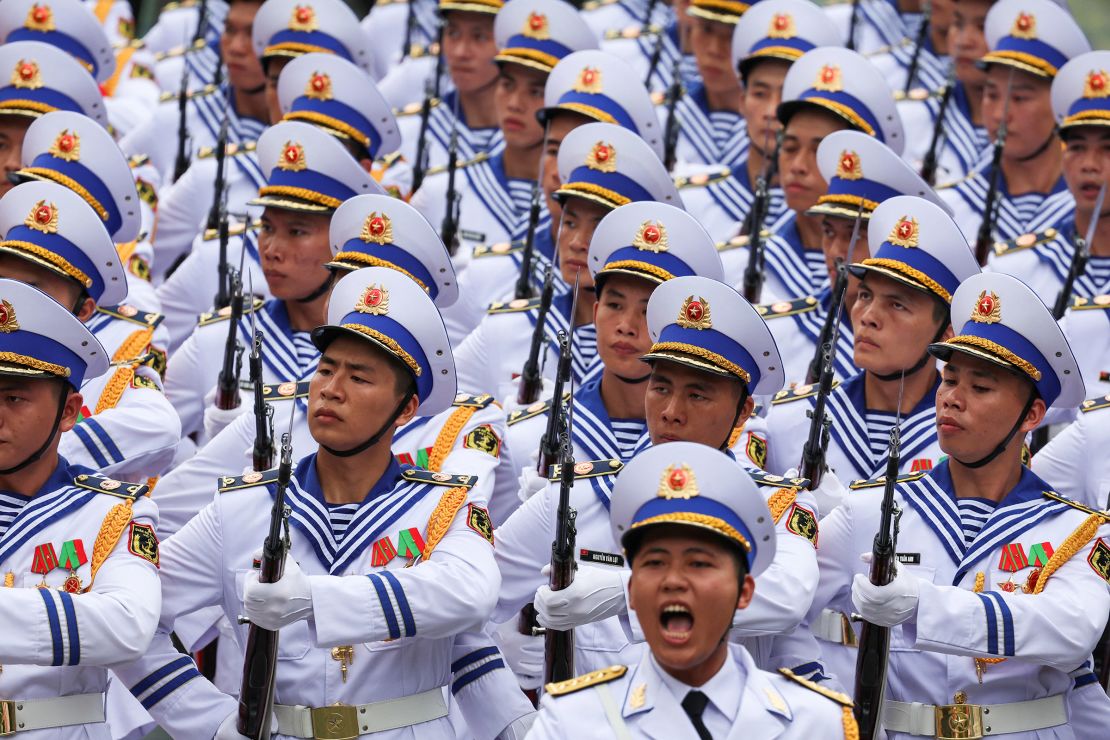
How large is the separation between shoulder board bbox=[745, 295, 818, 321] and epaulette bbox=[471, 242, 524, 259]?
1.80 meters

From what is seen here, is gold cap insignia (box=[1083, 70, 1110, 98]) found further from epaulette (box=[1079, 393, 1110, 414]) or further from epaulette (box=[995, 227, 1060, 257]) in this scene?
epaulette (box=[1079, 393, 1110, 414])

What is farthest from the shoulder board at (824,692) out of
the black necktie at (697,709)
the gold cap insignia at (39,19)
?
the gold cap insignia at (39,19)

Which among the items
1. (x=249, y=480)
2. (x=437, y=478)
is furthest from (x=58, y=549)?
(x=437, y=478)

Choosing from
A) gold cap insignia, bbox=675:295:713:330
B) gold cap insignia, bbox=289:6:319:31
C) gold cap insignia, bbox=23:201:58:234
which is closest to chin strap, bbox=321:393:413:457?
gold cap insignia, bbox=675:295:713:330

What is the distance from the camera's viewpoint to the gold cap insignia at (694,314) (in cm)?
966

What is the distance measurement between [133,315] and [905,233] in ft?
13.3

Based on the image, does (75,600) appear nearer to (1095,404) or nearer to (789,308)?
(789,308)

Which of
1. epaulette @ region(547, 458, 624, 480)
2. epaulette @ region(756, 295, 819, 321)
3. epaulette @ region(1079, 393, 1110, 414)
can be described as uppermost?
epaulette @ region(756, 295, 819, 321)

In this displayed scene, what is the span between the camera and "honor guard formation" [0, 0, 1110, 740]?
28.5 feet

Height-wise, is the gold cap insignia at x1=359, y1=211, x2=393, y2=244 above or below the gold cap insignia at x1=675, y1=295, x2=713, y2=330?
above

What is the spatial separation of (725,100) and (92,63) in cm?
436

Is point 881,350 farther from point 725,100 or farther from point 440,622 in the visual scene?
point 725,100

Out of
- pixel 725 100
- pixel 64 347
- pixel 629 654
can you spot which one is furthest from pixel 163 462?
pixel 725 100

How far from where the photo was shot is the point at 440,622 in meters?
8.79
